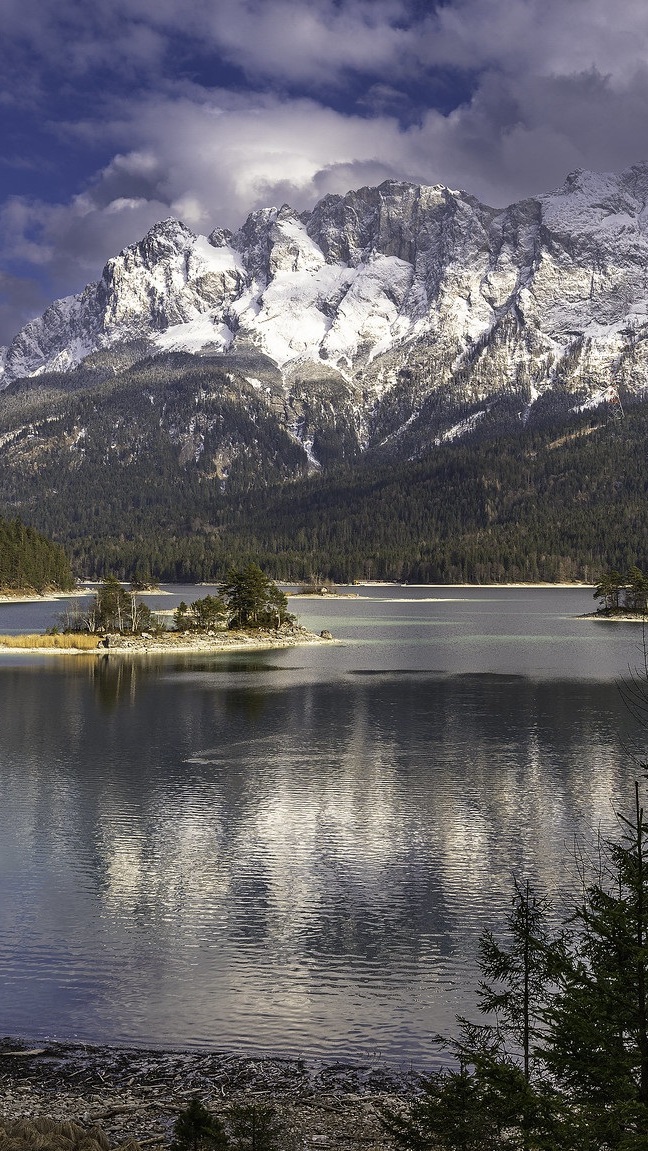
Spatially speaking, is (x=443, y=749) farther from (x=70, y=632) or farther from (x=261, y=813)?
(x=70, y=632)

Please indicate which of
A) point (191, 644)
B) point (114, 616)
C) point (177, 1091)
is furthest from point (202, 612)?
point (177, 1091)

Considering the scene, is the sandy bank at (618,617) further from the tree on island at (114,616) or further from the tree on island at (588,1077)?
the tree on island at (588,1077)

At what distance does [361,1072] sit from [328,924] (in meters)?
8.16

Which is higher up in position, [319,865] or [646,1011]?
[646,1011]

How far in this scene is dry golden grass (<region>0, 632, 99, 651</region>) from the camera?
4599 inches

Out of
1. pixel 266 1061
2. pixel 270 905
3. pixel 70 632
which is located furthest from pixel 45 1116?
pixel 70 632

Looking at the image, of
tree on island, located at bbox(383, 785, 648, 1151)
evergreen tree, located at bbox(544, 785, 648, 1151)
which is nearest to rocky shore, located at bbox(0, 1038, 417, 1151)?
tree on island, located at bbox(383, 785, 648, 1151)

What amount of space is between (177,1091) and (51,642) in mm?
102610

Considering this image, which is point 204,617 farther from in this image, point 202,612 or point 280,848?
point 280,848

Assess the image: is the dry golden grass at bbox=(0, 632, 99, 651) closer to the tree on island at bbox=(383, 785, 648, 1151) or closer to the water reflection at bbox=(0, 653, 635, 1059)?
the water reflection at bbox=(0, 653, 635, 1059)

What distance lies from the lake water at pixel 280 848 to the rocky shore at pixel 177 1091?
32.8 inches

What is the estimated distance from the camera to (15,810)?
41.5 metres

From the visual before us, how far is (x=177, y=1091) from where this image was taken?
19.3 metres

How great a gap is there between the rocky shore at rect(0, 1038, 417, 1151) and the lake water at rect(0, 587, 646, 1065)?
0.83m
